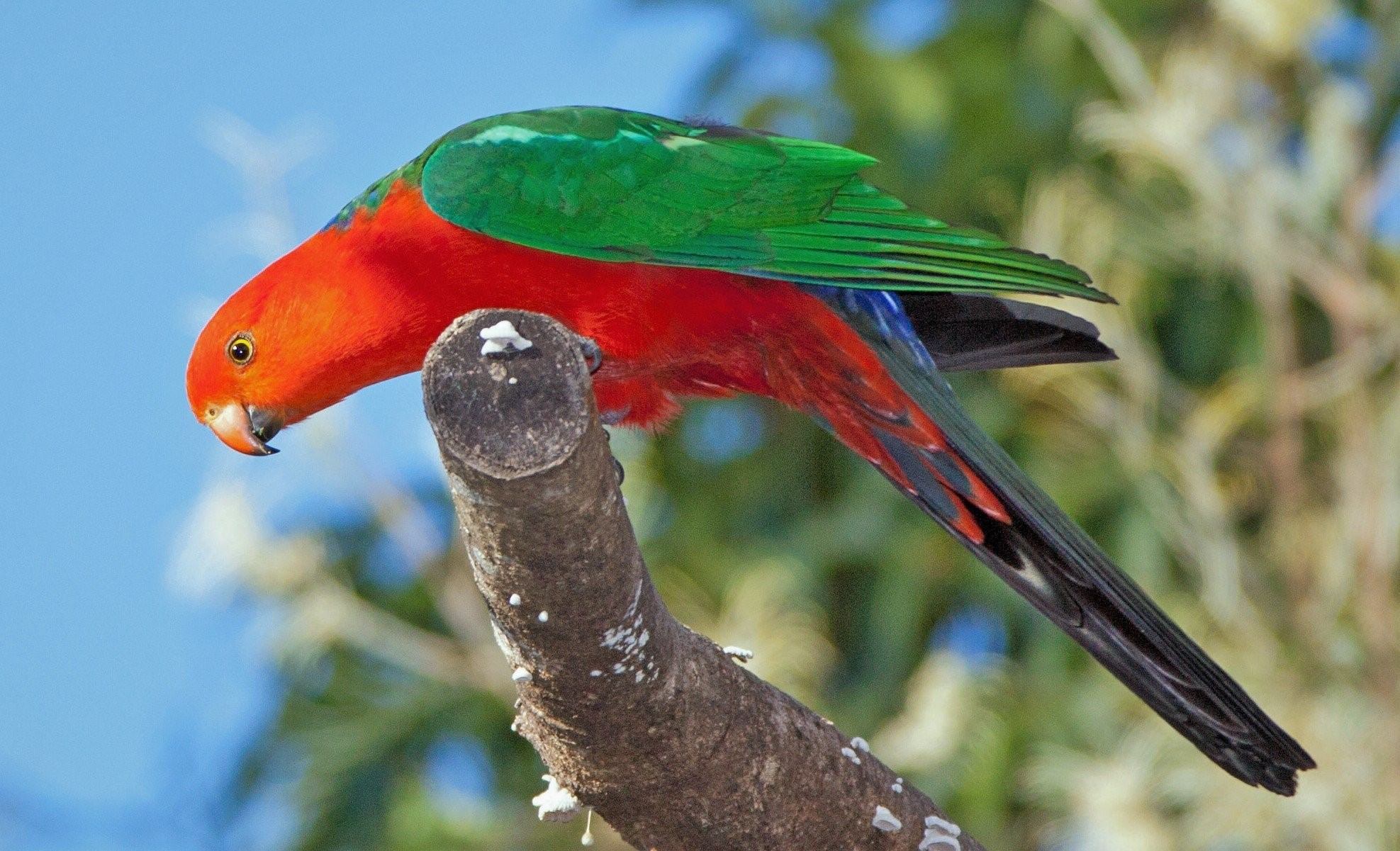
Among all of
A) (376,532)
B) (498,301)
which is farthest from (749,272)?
(376,532)

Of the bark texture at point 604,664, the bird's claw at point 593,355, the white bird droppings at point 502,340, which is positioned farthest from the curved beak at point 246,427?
the white bird droppings at point 502,340

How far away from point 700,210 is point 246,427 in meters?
0.95

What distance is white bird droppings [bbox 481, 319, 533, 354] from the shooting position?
199cm

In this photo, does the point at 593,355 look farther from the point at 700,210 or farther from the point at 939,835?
the point at 939,835

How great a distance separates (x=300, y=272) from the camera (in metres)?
2.84

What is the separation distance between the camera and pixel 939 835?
96.5 inches

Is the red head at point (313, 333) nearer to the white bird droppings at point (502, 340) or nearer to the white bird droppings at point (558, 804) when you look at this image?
the white bird droppings at point (502, 340)

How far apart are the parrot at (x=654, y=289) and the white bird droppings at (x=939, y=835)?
1.43 ft

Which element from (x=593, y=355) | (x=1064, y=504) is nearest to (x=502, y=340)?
(x=593, y=355)

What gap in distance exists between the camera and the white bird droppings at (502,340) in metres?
1.99

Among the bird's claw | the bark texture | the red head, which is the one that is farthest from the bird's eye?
the bark texture

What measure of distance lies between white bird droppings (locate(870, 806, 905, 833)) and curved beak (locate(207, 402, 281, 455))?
130cm

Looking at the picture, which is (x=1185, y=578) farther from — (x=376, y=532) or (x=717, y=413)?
(x=376, y=532)

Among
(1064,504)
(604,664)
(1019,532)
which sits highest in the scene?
(1064,504)
